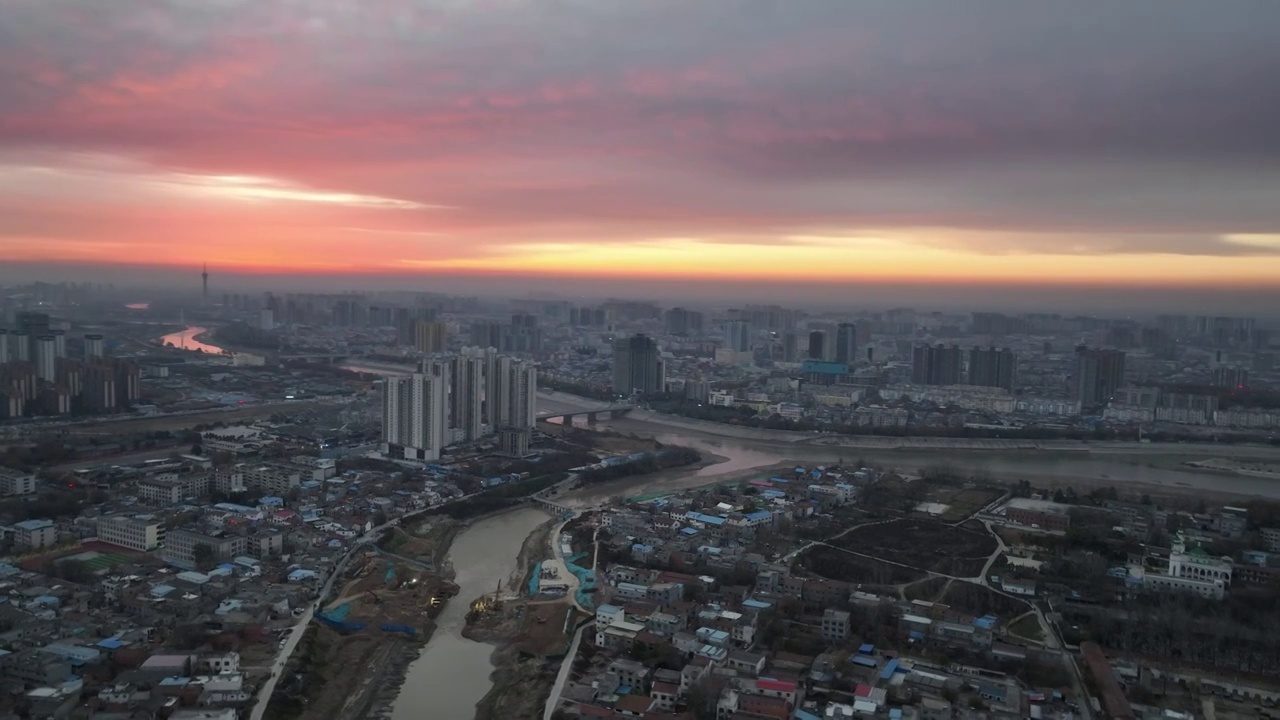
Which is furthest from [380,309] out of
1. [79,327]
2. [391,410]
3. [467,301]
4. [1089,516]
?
[1089,516]

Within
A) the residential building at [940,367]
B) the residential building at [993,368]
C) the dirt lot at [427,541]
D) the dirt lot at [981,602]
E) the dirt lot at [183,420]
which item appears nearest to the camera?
the dirt lot at [981,602]

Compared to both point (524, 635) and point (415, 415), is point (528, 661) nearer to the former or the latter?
point (524, 635)

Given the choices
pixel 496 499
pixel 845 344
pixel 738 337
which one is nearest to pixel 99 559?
pixel 496 499

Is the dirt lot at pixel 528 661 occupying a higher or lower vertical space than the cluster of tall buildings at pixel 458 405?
lower

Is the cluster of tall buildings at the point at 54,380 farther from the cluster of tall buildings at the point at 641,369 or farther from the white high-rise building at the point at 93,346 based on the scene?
the cluster of tall buildings at the point at 641,369

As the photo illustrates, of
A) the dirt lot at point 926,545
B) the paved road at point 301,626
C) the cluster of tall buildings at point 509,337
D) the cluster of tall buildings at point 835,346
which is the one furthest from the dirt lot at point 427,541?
the cluster of tall buildings at point 509,337

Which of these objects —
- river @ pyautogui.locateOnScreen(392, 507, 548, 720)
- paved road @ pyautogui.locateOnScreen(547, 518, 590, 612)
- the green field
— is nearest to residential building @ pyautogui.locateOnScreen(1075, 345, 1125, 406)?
paved road @ pyautogui.locateOnScreen(547, 518, 590, 612)

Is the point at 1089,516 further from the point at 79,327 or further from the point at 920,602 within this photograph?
the point at 79,327
